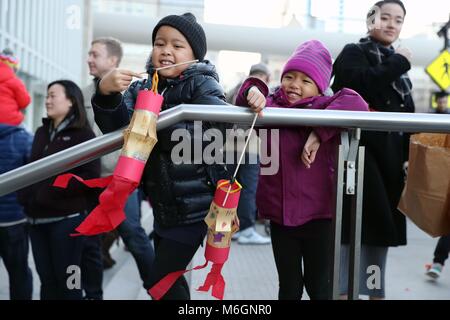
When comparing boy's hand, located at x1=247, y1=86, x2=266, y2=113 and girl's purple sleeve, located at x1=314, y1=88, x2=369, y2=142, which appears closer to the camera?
boy's hand, located at x1=247, y1=86, x2=266, y2=113

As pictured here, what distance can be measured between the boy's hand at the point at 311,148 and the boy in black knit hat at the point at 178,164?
32 cm

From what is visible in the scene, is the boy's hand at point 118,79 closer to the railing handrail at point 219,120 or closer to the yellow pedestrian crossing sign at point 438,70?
the railing handrail at point 219,120

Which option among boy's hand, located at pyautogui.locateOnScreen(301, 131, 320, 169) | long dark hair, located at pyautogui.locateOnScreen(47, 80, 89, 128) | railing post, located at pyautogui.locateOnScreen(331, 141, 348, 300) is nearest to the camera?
railing post, located at pyautogui.locateOnScreen(331, 141, 348, 300)

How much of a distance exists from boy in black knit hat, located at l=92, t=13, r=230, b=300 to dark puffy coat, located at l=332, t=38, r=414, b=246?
0.80 m

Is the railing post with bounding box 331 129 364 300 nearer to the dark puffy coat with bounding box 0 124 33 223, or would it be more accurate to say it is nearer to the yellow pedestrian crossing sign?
the dark puffy coat with bounding box 0 124 33 223

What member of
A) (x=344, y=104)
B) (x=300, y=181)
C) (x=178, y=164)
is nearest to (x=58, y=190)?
(x=178, y=164)

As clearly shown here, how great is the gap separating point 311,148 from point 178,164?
0.48 m

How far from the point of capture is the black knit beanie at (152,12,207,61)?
195 cm

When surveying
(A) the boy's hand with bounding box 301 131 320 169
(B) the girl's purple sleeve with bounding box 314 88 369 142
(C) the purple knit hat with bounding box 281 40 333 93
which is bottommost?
(A) the boy's hand with bounding box 301 131 320 169

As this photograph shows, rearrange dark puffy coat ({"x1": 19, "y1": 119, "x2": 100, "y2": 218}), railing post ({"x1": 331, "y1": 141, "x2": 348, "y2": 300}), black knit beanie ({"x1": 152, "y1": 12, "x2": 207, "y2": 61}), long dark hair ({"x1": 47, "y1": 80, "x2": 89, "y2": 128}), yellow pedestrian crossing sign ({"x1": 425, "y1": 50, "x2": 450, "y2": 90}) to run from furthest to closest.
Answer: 1. yellow pedestrian crossing sign ({"x1": 425, "y1": 50, "x2": 450, "y2": 90})
2. long dark hair ({"x1": 47, "y1": 80, "x2": 89, "y2": 128})
3. dark puffy coat ({"x1": 19, "y1": 119, "x2": 100, "y2": 218})
4. black knit beanie ({"x1": 152, "y1": 12, "x2": 207, "y2": 61})
5. railing post ({"x1": 331, "y1": 141, "x2": 348, "y2": 300})

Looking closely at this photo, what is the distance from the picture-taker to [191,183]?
1935 millimetres

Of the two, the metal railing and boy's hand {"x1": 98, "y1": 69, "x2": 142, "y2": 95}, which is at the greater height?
boy's hand {"x1": 98, "y1": 69, "x2": 142, "y2": 95}

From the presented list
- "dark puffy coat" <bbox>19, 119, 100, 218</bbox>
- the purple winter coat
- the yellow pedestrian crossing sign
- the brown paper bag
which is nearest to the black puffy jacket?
the purple winter coat

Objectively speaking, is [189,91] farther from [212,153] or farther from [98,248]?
[98,248]
